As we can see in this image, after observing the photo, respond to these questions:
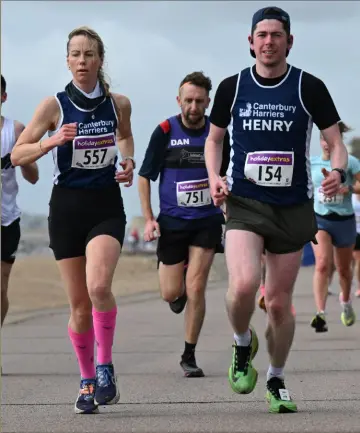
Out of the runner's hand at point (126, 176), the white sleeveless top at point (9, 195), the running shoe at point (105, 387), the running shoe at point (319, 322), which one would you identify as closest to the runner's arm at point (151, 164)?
the white sleeveless top at point (9, 195)

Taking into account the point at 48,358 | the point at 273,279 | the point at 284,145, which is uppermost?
the point at 284,145

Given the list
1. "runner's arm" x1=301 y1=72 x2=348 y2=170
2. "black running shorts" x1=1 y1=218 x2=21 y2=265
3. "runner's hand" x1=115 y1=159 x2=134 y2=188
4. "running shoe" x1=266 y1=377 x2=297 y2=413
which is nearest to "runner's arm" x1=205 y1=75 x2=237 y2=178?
"runner's arm" x1=301 y1=72 x2=348 y2=170

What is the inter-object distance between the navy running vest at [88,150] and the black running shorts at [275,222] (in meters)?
0.79

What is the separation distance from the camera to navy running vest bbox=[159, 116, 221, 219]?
9.86m

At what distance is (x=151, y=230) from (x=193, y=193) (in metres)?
0.42

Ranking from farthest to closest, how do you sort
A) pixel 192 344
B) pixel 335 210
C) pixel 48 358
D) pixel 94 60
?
pixel 335 210, pixel 48 358, pixel 192 344, pixel 94 60

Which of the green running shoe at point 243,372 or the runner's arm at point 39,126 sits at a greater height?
the runner's arm at point 39,126

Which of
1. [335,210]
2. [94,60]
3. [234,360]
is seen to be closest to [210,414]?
[234,360]

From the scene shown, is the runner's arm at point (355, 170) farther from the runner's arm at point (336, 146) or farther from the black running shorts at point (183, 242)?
the runner's arm at point (336, 146)

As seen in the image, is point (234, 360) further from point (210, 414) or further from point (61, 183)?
point (61, 183)

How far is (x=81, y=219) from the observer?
24.6 feet

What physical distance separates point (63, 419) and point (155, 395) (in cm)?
126

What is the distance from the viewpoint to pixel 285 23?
7.03m

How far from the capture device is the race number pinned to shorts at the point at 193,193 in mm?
9844
